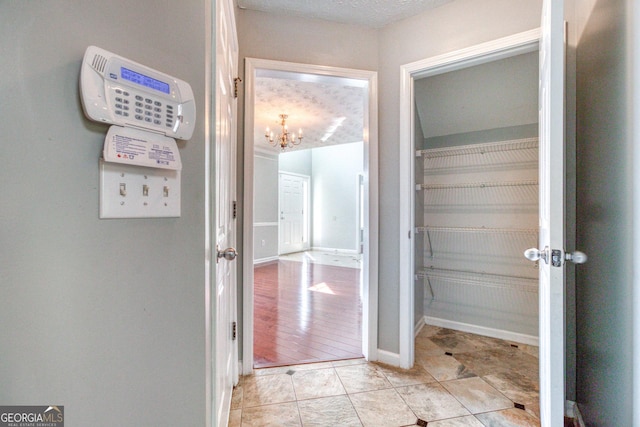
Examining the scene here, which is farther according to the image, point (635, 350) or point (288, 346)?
point (288, 346)

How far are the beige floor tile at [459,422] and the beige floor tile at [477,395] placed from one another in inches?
2.8

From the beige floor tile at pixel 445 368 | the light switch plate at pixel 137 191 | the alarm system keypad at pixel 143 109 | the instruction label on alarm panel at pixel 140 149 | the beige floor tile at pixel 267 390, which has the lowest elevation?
the beige floor tile at pixel 445 368

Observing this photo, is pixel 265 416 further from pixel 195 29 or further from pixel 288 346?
pixel 195 29

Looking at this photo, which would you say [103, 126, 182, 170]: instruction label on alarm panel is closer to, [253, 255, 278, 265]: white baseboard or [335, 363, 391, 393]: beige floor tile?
[335, 363, 391, 393]: beige floor tile

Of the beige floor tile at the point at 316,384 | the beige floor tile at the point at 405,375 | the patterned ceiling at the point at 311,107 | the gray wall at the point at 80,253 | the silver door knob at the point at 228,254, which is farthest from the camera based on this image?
the patterned ceiling at the point at 311,107

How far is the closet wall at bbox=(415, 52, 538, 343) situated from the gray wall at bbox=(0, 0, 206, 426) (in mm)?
2074

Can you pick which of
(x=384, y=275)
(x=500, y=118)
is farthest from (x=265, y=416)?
(x=500, y=118)

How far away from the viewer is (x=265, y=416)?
1474mm

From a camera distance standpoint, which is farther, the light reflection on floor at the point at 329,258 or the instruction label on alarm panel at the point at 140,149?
the light reflection on floor at the point at 329,258

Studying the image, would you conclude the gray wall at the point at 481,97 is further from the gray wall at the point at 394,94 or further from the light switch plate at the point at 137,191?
the light switch plate at the point at 137,191

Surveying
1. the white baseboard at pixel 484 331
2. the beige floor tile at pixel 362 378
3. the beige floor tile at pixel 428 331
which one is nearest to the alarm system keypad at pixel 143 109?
the beige floor tile at pixel 362 378

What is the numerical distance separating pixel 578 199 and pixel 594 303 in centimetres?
54

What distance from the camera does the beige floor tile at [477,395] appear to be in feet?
5.13

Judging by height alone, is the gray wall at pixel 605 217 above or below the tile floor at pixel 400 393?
above
